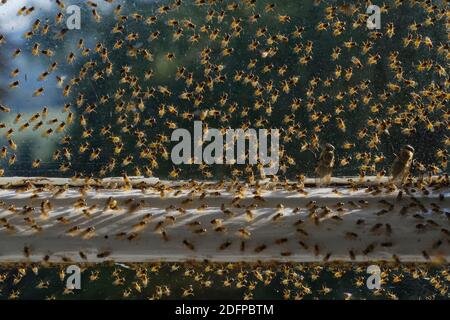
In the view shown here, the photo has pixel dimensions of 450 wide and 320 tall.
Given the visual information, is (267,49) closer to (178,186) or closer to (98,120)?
(98,120)

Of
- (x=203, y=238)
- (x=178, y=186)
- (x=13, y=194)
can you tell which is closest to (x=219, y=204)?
(x=203, y=238)

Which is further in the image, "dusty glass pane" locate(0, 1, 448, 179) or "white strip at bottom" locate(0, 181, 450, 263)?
"dusty glass pane" locate(0, 1, 448, 179)

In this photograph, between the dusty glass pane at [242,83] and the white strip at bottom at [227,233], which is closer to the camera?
the white strip at bottom at [227,233]

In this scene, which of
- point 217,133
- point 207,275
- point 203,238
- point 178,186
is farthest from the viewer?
point 207,275

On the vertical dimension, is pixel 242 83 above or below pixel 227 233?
above

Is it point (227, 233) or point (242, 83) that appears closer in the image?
point (227, 233)
